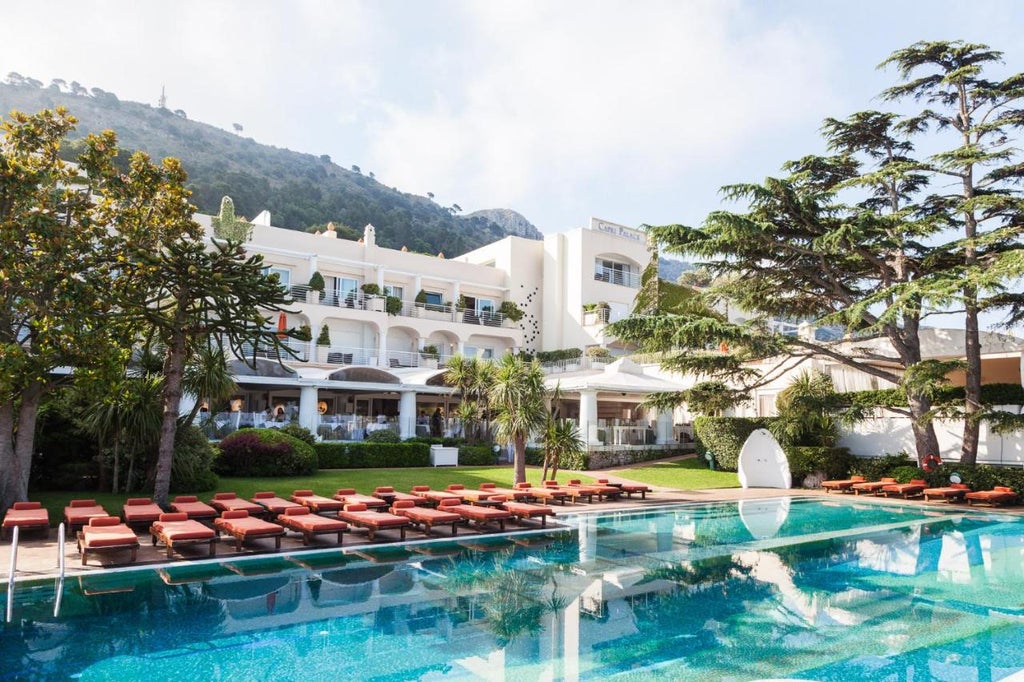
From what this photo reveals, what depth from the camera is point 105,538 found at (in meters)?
10.1

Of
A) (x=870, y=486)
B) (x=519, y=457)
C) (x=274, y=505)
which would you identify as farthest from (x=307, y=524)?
(x=870, y=486)

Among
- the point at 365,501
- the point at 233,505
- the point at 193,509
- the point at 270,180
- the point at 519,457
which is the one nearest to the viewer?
the point at 193,509

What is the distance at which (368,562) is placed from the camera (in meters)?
11.7

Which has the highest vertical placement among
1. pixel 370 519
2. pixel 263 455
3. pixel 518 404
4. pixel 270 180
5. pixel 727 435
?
pixel 270 180

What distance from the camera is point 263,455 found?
21.4 m

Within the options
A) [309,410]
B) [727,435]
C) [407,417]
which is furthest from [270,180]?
[727,435]

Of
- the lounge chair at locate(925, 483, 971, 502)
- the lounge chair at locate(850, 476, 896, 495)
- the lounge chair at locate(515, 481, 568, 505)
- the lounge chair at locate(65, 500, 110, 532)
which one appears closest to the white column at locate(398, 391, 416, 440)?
the lounge chair at locate(515, 481, 568, 505)

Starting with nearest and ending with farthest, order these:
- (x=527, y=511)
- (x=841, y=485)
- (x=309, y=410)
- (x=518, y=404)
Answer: (x=527, y=511) → (x=518, y=404) → (x=841, y=485) → (x=309, y=410)

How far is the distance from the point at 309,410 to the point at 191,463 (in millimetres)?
10427

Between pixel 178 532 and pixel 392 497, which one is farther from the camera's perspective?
pixel 392 497

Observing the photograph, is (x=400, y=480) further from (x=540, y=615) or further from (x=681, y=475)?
(x=540, y=615)

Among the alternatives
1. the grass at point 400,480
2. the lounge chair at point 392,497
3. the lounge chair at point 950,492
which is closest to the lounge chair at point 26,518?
the grass at point 400,480

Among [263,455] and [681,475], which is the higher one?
[263,455]

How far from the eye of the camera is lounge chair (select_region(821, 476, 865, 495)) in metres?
23.2
